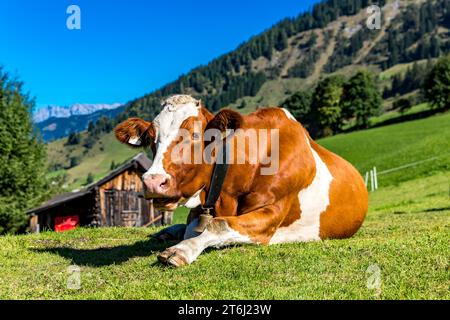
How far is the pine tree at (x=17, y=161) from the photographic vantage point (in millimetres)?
31984

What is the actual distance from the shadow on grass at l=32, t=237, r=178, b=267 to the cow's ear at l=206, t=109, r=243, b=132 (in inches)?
86.8

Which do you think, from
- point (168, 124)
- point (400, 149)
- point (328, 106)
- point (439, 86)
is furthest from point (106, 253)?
point (328, 106)

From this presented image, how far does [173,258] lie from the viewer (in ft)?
17.7

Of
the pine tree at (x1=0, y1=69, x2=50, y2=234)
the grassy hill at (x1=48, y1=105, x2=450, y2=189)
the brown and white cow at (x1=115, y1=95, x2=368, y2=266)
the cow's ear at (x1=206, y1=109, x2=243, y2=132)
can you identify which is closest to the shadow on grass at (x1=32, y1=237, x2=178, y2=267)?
the brown and white cow at (x1=115, y1=95, x2=368, y2=266)

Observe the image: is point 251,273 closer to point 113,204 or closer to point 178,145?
point 178,145

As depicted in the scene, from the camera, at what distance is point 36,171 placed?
34.3 m

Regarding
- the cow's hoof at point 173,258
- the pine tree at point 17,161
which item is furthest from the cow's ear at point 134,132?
the pine tree at point 17,161

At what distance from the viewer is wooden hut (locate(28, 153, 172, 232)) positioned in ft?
127

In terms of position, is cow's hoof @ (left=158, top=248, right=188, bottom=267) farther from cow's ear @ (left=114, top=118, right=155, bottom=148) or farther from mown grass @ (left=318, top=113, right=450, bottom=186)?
mown grass @ (left=318, top=113, right=450, bottom=186)

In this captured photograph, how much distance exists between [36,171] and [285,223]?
101ft

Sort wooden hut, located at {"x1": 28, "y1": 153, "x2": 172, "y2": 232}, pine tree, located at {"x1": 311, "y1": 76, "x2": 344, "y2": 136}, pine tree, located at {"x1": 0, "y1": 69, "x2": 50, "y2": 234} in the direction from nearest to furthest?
pine tree, located at {"x1": 0, "y1": 69, "x2": 50, "y2": 234}, wooden hut, located at {"x1": 28, "y1": 153, "x2": 172, "y2": 232}, pine tree, located at {"x1": 311, "y1": 76, "x2": 344, "y2": 136}

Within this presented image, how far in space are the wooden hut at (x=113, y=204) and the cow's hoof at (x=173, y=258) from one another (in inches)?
1235

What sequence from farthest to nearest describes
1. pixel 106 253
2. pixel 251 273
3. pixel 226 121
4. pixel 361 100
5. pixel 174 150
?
pixel 361 100, pixel 106 253, pixel 226 121, pixel 174 150, pixel 251 273

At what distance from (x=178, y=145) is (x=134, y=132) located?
1.16m
